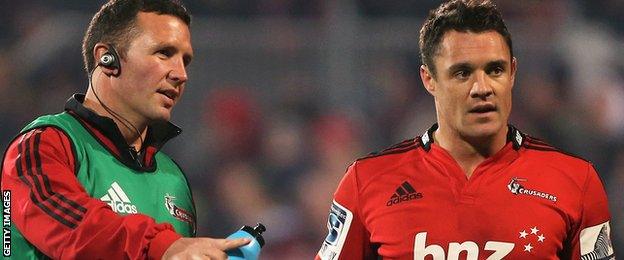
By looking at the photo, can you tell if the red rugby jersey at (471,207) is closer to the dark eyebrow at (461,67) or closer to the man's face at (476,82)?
the man's face at (476,82)

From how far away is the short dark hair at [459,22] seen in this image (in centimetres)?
427

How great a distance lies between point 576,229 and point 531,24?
4.63 m

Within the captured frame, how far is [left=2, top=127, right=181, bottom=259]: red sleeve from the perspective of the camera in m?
3.28

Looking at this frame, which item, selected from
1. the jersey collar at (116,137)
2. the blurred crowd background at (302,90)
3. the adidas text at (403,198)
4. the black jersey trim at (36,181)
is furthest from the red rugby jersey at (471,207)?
the blurred crowd background at (302,90)

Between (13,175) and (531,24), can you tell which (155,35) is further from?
(531,24)

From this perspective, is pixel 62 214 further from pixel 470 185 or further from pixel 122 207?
pixel 470 185

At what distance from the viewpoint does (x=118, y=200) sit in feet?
12.8

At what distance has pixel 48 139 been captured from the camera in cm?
366

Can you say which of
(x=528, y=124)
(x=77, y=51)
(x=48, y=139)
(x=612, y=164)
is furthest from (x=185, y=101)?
(x=48, y=139)

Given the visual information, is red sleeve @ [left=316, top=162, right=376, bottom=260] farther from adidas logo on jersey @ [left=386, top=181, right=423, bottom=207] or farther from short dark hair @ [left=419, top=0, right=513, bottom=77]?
short dark hair @ [left=419, top=0, right=513, bottom=77]

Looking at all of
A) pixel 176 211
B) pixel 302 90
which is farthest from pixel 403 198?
pixel 302 90

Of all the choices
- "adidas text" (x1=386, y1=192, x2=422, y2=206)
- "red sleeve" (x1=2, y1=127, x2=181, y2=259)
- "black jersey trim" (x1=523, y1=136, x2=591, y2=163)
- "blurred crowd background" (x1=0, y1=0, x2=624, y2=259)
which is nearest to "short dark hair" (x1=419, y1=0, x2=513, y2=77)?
"black jersey trim" (x1=523, y1=136, x2=591, y2=163)

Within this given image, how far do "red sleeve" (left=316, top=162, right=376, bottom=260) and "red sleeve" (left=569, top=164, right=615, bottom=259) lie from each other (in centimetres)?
82

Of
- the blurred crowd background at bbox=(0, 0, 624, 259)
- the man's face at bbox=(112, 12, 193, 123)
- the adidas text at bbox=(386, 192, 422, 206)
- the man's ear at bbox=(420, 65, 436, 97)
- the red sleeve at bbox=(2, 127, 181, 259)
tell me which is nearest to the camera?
the red sleeve at bbox=(2, 127, 181, 259)
